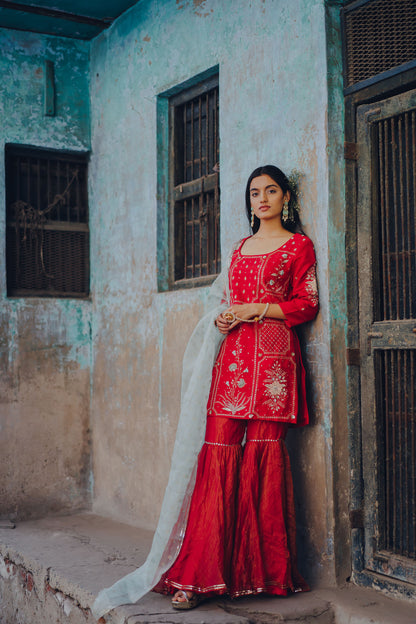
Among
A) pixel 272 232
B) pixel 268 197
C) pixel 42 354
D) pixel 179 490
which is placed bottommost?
pixel 179 490

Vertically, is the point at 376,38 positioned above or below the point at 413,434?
above

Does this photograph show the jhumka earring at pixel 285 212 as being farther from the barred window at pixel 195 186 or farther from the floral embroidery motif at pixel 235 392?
the barred window at pixel 195 186

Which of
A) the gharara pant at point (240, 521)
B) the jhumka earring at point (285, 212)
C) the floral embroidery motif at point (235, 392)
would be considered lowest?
the gharara pant at point (240, 521)

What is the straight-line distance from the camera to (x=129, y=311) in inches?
203

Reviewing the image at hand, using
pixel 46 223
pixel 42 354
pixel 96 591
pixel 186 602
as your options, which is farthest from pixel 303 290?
pixel 46 223

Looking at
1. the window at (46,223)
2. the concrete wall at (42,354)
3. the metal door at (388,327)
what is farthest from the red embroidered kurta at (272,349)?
the window at (46,223)

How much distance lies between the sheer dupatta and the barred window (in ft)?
3.24

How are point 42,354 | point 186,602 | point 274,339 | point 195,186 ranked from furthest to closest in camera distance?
point 42,354 < point 195,186 < point 274,339 < point 186,602

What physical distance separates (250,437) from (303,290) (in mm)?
691

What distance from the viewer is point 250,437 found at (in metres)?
3.44

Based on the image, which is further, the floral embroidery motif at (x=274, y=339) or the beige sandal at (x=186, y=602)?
the floral embroidery motif at (x=274, y=339)

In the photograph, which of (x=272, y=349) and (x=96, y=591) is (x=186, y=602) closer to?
(x=96, y=591)

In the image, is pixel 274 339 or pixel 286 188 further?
pixel 286 188

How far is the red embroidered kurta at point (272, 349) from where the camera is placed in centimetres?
341
